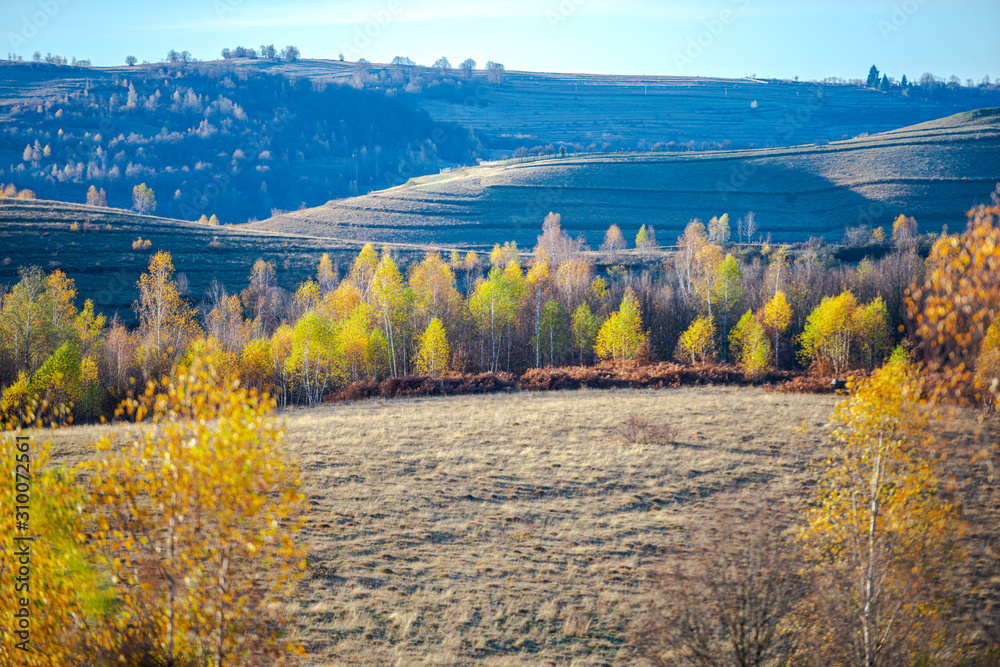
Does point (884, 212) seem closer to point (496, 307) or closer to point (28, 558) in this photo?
point (496, 307)

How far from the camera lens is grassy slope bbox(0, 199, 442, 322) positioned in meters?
84.7

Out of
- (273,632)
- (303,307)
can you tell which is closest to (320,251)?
(303,307)

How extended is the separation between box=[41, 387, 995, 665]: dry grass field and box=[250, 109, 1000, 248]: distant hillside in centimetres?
12008

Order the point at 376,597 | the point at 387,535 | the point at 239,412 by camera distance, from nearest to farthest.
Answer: the point at 239,412 < the point at 376,597 < the point at 387,535

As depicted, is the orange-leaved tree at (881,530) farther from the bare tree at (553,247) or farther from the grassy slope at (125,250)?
the grassy slope at (125,250)

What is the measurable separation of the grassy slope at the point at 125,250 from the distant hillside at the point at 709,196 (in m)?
44.5

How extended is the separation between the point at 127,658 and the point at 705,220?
17034 centimetres

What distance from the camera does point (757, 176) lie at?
18825 cm

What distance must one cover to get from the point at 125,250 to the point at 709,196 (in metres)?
151

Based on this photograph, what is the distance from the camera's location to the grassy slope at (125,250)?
278 feet

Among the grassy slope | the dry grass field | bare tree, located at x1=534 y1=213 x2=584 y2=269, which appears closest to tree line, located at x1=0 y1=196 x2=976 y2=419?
the grassy slope

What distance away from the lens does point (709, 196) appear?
584 feet

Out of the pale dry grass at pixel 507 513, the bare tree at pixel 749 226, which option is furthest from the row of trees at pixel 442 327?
the bare tree at pixel 749 226

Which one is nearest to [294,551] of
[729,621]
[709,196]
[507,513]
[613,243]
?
[729,621]
